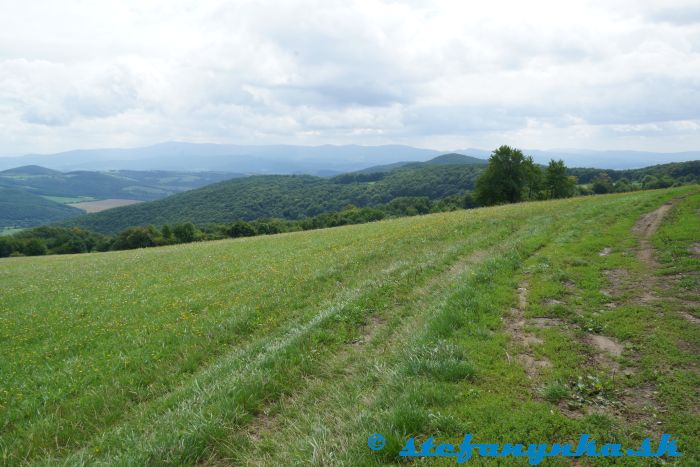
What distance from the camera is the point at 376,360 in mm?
7457

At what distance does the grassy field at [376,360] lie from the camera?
5062mm

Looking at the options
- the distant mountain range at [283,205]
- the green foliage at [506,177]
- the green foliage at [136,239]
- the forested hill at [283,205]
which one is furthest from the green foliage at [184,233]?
the forested hill at [283,205]

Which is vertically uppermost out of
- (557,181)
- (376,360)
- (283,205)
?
(557,181)

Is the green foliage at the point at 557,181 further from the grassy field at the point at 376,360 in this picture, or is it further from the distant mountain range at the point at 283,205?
the distant mountain range at the point at 283,205

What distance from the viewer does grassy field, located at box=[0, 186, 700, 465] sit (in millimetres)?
5062

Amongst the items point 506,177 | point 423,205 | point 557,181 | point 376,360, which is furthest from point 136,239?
point 557,181

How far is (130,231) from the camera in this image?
3415 inches
